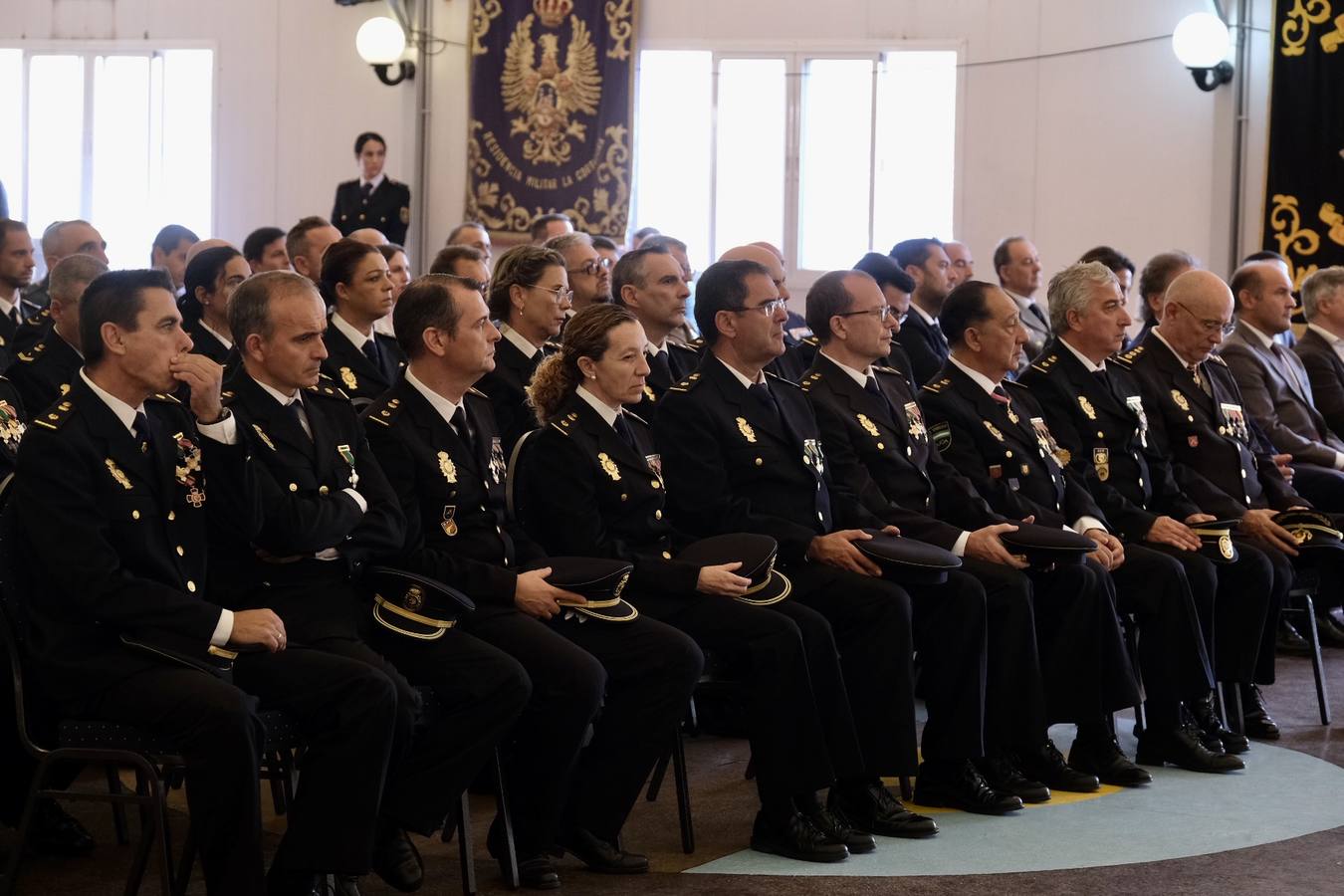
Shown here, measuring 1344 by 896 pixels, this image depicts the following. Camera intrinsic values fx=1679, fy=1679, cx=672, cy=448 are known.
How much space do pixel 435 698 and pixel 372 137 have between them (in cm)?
717

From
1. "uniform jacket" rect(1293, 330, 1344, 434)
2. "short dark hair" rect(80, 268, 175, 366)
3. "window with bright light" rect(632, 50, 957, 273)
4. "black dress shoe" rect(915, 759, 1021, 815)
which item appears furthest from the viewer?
"window with bright light" rect(632, 50, 957, 273)

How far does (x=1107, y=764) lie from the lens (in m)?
4.87

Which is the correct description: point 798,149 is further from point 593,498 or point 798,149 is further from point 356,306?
point 593,498

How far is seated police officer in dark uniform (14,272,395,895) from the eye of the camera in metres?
3.16

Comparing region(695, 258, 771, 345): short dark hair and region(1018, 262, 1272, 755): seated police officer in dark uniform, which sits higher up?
region(695, 258, 771, 345): short dark hair

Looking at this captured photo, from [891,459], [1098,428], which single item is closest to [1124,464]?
[1098,428]

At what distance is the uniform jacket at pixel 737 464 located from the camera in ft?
14.7

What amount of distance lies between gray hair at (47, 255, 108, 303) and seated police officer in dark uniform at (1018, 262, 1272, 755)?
2.95 metres

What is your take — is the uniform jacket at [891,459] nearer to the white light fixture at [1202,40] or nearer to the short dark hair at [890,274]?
the short dark hair at [890,274]

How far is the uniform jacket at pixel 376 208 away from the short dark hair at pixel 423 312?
6343 millimetres

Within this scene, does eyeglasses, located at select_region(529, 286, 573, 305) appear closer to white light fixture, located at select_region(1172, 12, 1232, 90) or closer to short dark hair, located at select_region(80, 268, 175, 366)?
short dark hair, located at select_region(80, 268, 175, 366)

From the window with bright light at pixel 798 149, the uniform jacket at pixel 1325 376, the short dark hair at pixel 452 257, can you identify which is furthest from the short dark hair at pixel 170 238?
the uniform jacket at pixel 1325 376

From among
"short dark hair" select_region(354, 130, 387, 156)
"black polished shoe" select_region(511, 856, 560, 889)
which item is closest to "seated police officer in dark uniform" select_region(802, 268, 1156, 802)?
"black polished shoe" select_region(511, 856, 560, 889)

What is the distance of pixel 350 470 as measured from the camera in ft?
12.3
